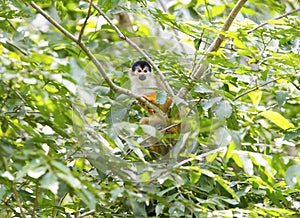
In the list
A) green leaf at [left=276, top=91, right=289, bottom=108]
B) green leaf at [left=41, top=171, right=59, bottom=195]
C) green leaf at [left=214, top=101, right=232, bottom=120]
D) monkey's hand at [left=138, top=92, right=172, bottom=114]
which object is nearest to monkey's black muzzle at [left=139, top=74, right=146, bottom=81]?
monkey's hand at [left=138, top=92, right=172, bottom=114]

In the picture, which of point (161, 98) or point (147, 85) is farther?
point (147, 85)

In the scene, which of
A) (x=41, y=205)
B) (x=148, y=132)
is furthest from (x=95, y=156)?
(x=41, y=205)

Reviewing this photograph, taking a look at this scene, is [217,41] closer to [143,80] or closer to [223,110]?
[143,80]

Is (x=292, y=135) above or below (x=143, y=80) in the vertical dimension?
below

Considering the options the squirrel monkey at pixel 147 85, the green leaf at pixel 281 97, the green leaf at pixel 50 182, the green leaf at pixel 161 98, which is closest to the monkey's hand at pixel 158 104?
the squirrel monkey at pixel 147 85

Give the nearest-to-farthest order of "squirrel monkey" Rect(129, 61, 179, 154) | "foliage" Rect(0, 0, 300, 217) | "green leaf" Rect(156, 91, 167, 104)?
1. "foliage" Rect(0, 0, 300, 217)
2. "green leaf" Rect(156, 91, 167, 104)
3. "squirrel monkey" Rect(129, 61, 179, 154)

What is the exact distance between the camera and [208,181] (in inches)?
87.6

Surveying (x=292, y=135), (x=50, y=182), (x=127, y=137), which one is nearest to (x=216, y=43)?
(x=292, y=135)

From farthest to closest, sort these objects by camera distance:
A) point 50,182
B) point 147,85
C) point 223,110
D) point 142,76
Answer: point 147,85
point 142,76
point 223,110
point 50,182

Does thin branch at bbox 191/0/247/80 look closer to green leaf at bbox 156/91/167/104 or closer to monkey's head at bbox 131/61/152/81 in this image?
monkey's head at bbox 131/61/152/81

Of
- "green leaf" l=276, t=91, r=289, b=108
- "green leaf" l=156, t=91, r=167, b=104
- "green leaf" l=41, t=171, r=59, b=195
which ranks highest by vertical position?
"green leaf" l=41, t=171, r=59, b=195

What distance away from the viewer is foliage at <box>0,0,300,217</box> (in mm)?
1618

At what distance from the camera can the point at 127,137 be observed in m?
1.96

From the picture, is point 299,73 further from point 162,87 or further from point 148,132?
point 148,132
